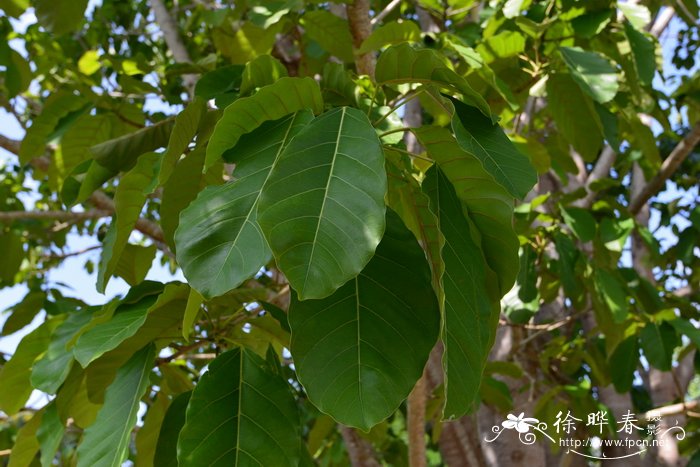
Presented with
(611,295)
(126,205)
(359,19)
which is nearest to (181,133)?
(126,205)

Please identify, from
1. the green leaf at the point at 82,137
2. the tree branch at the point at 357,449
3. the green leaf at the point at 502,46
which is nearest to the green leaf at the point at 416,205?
the green leaf at the point at 502,46

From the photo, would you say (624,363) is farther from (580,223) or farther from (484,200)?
(484,200)

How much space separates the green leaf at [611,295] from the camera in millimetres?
2088

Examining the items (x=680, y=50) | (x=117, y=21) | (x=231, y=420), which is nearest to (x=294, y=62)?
(x=117, y=21)

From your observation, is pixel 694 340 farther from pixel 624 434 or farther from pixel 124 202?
pixel 124 202

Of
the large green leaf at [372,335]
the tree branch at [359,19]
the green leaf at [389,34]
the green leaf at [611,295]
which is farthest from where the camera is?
the green leaf at [611,295]

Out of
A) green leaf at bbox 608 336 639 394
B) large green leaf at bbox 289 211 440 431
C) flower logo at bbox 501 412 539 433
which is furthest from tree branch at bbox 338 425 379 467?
large green leaf at bbox 289 211 440 431

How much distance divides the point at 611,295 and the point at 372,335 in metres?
1.35

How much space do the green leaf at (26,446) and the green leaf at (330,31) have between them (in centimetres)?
123

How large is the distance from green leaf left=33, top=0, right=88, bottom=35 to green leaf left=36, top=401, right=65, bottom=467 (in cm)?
70

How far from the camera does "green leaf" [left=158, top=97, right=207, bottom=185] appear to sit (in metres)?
1.05

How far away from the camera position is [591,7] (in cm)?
199

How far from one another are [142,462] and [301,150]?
777mm

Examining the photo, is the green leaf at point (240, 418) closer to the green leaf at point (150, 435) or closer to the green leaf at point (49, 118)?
the green leaf at point (150, 435)
